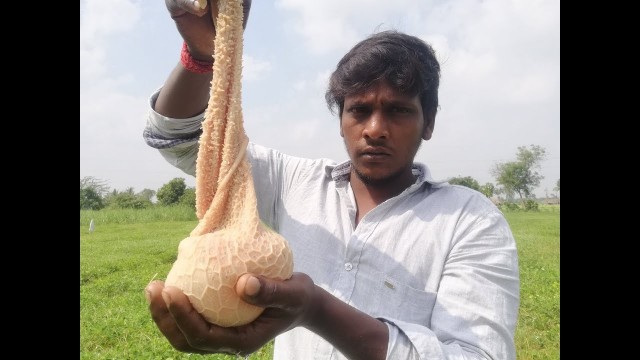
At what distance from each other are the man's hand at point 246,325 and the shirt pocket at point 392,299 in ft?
1.58

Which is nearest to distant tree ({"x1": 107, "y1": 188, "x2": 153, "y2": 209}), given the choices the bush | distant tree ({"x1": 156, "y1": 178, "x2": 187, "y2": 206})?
distant tree ({"x1": 156, "y1": 178, "x2": 187, "y2": 206})

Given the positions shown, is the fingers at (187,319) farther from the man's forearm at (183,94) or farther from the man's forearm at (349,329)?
the man's forearm at (183,94)

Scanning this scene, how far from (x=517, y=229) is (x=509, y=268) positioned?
64.1ft

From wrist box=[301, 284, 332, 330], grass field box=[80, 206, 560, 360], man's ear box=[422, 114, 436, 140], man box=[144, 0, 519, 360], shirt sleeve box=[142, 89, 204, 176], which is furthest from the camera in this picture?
grass field box=[80, 206, 560, 360]

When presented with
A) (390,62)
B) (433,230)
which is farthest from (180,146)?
(433,230)

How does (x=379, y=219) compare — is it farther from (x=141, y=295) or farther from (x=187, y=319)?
(x=141, y=295)

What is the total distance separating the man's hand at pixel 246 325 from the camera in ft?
3.47

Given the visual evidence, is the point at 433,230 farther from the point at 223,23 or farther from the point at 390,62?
the point at 223,23

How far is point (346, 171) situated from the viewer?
1985mm

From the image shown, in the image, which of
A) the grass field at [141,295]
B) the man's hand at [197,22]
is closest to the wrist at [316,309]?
the grass field at [141,295]

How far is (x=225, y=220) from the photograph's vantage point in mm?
1257

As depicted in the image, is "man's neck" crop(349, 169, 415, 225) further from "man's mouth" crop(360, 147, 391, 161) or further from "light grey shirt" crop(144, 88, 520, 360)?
"man's mouth" crop(360, 147, 391, 161)

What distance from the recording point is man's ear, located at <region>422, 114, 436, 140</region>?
73.7 inches

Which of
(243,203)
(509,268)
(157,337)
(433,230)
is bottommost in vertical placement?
(157,337)
